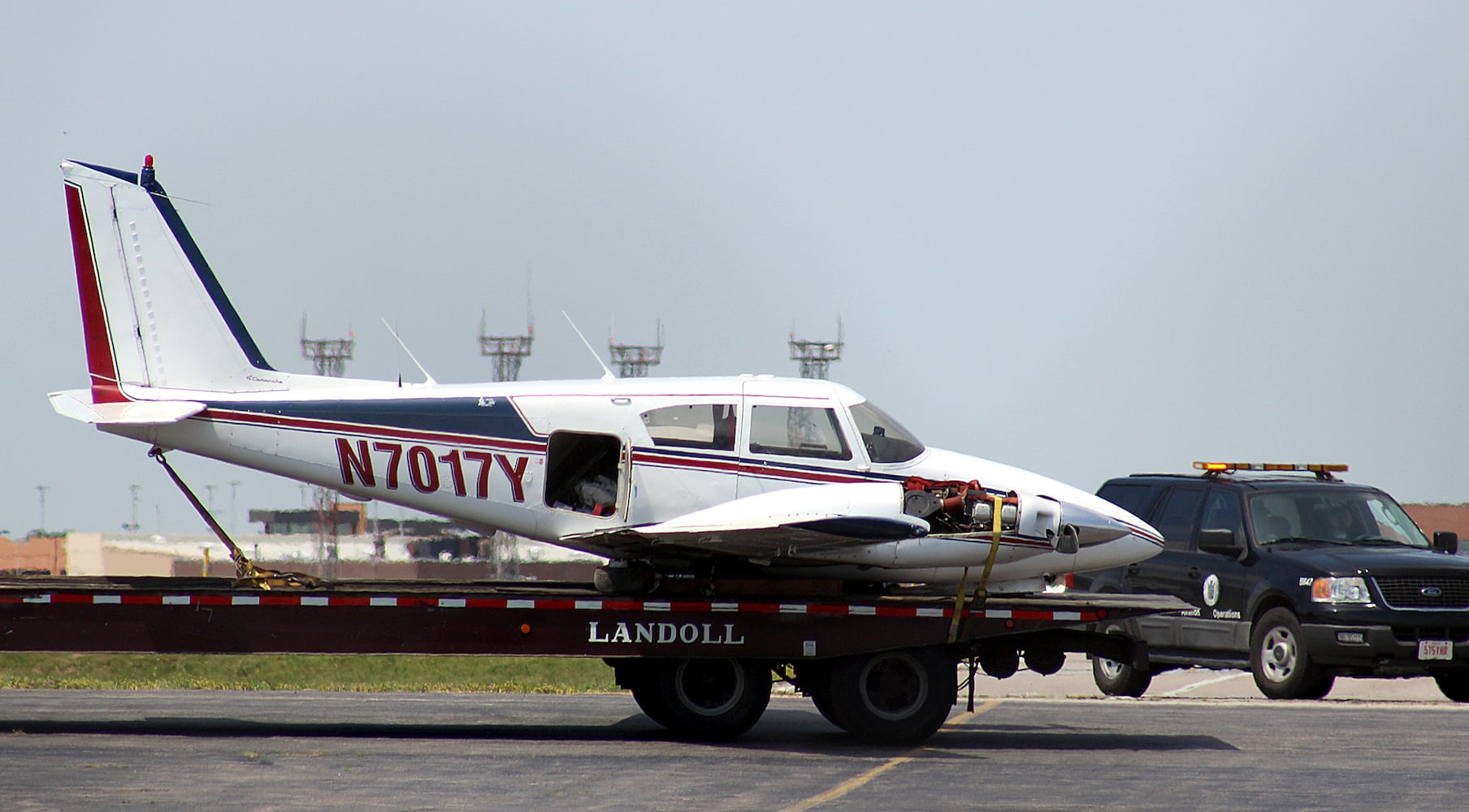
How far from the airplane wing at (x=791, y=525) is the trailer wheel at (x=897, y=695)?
3.64 ft

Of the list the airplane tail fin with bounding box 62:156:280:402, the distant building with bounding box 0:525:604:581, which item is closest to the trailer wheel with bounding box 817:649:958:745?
the airplane tail fin with bounding box 62:156:280:402

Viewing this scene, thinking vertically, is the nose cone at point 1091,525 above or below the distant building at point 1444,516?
above

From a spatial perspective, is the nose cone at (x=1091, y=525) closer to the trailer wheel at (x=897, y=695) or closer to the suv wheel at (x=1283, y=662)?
the trailer wheel at (x=897, y=695)

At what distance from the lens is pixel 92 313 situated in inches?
A: 544

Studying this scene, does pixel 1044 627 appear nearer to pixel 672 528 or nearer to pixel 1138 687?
pixel 672 528

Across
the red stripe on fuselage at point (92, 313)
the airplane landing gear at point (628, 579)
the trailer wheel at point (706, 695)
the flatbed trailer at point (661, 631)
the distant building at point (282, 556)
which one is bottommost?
the distant building at point (282, 556)

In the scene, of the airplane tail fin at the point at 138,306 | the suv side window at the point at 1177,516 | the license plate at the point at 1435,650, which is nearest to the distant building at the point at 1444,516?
the suv side window at the point at 1177,516

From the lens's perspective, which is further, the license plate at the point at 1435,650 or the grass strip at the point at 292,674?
the grass strip at the point at 292,674

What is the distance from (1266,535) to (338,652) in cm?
1050

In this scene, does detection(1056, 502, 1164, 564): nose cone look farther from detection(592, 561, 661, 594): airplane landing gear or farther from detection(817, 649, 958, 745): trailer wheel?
detection(592, 561, 661, 594): airplane landing gear

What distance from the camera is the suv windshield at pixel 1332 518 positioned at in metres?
16.6

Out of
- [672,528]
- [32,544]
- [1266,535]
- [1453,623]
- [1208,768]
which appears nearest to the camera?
[1208,768]

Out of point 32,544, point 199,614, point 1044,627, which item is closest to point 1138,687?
point 1044,627

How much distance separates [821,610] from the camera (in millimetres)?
12352
